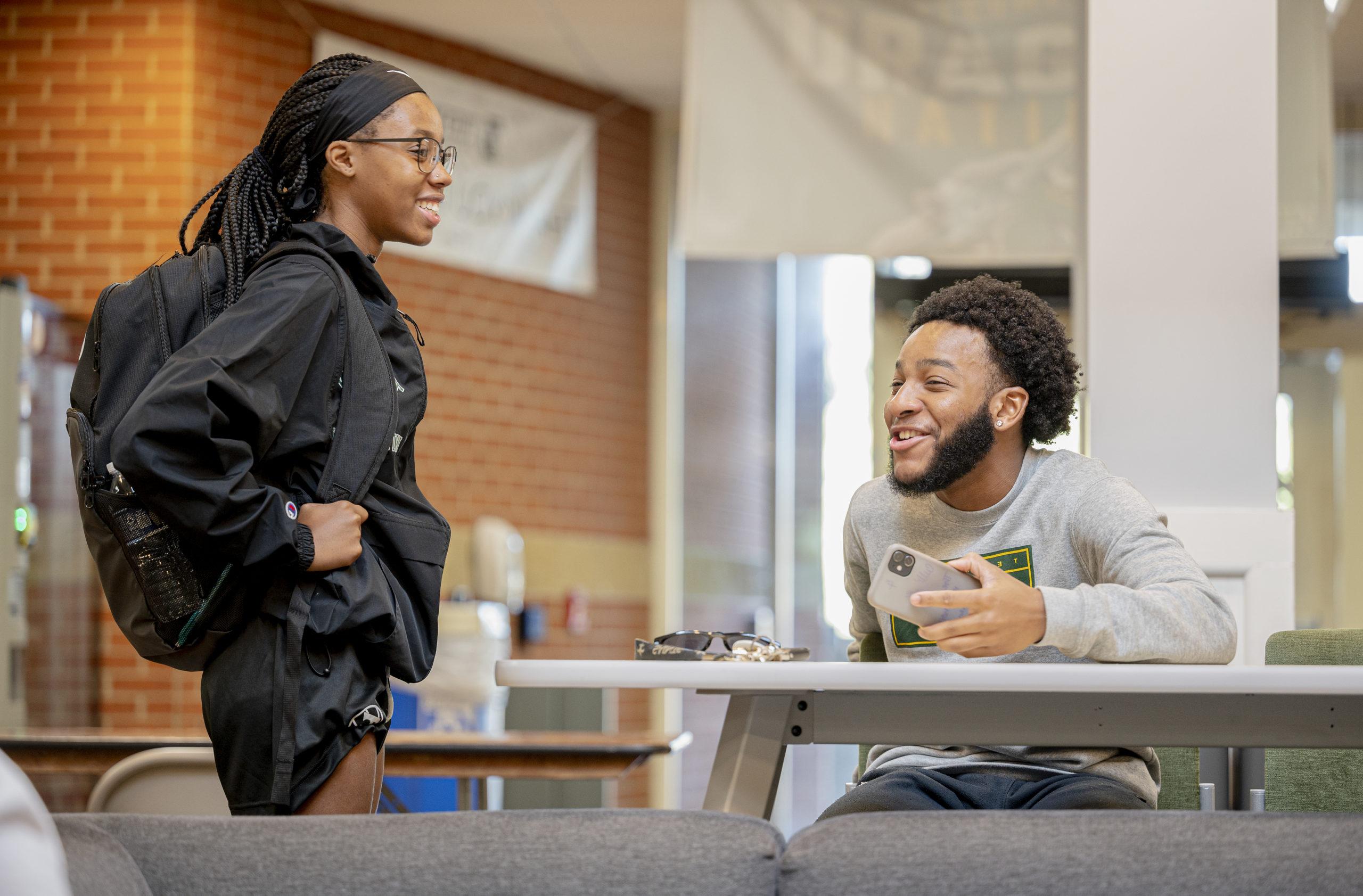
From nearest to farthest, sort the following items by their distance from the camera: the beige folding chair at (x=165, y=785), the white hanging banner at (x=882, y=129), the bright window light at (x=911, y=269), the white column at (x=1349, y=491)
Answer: the beige folding chair at (x=165, y=785) → the white hanging banner at (x=882, y=129) → the bright window light at (x=911, y=269) → the white column at (x=1349, y=491)

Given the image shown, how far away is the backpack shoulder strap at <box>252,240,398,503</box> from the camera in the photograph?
1784mm

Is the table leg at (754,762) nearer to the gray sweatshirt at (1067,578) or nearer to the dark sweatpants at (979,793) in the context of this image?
the dark sweatpants at (979,793)

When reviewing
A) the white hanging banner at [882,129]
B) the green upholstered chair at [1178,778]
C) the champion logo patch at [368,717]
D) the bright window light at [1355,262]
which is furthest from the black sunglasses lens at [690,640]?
the bright window light at [1355,262]

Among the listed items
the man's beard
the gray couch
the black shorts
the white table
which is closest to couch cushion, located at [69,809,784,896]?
the gray couch

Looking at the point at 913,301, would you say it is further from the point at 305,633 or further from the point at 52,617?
the point at 305,633

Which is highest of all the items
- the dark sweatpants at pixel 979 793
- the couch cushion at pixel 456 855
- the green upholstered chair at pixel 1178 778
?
the couch cushion at pixel 456 855

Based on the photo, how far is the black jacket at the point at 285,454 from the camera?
1636 millimetres

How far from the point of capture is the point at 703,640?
1761 mm

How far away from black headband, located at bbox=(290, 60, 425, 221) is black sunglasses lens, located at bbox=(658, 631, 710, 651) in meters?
0.81

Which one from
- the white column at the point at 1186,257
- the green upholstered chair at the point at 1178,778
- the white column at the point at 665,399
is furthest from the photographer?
the white column at the point at 665,399

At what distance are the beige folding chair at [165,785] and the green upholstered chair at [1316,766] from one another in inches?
80.9

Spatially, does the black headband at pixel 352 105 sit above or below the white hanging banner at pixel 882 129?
below

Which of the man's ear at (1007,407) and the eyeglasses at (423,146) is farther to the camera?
the man's ear at (1007,407)

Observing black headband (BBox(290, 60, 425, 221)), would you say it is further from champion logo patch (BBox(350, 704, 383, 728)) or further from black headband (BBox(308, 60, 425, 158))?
champion logo patch (BBox(350, 704, 383, 728))
